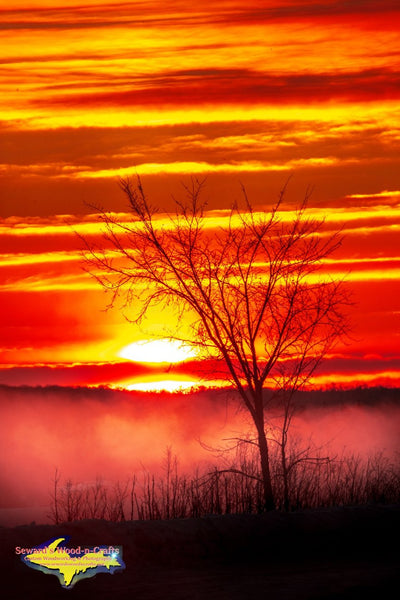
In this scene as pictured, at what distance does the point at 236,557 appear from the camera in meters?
21.6

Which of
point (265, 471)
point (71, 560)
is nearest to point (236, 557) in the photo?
point (71, 560)

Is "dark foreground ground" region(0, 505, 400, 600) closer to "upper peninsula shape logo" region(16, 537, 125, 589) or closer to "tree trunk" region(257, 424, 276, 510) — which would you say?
"upper peninsula shape logo" region(16, 537, 125, 589)

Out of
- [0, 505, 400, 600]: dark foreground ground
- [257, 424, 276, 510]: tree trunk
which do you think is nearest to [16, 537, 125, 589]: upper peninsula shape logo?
[0, 505, 400, 600]: dark foreground ground

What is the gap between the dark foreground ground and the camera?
18.4 metres

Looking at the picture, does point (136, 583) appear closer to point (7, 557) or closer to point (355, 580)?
point (7, 557)

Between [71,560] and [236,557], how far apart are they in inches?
137

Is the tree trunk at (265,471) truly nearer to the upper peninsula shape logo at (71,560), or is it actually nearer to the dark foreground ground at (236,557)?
the dark foreground ground at (236,557)

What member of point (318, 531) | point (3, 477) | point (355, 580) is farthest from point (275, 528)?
point (3, 477)

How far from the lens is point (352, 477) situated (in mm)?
27312

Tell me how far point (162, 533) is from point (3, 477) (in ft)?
437

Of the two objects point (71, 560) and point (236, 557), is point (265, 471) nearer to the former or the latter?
point (236, 557)

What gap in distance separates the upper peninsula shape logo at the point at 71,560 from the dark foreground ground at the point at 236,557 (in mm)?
116

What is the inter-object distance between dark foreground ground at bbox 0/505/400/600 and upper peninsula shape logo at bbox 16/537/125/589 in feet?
0.38

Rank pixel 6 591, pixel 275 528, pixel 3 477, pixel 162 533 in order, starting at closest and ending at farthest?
pixel 6 591, pixel 162 533, pixel 275 528, pixel 3 477
